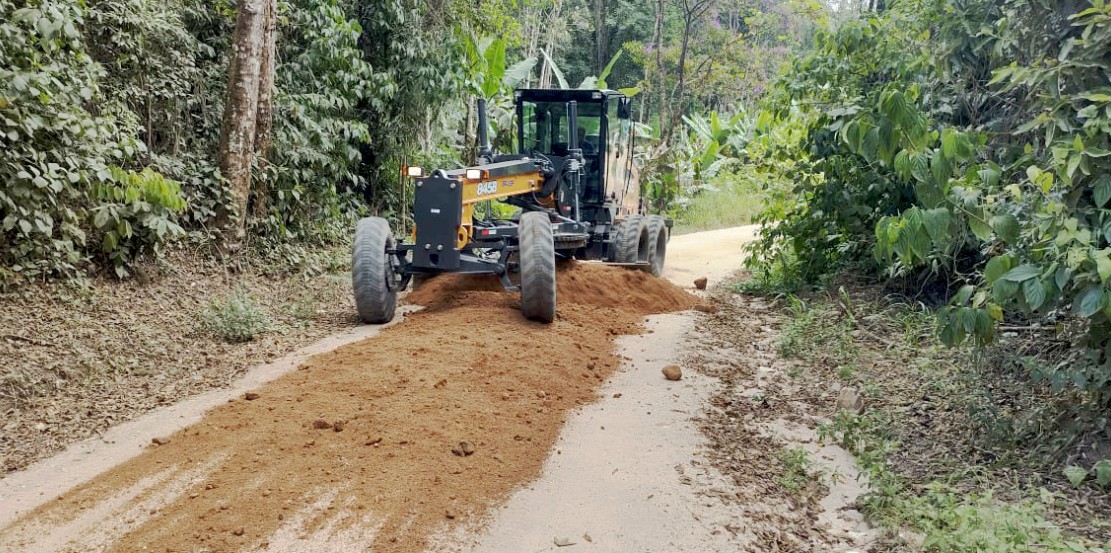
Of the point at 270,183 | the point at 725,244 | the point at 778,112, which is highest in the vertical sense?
the point at 778,112

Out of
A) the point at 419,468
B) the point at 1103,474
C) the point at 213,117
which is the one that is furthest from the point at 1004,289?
the point at 213,117

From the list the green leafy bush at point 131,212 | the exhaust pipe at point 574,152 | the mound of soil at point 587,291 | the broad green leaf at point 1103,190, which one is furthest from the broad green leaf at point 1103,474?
the green leafy bush at point 131,212

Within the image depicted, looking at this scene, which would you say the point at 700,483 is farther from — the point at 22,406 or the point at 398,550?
the point at 22,406

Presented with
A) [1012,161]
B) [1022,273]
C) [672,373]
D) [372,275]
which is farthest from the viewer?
[372,275]

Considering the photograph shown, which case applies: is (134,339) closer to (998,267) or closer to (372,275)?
(372,275)

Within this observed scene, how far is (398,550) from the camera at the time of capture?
13.3 feet

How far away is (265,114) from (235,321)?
3471 millimetres

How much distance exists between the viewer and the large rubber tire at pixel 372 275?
849cm

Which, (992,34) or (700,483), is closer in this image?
(700,483)

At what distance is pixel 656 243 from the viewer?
12.5 meters

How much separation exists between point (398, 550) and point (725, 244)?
14.8m

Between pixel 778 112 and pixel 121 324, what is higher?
pixel 778 112

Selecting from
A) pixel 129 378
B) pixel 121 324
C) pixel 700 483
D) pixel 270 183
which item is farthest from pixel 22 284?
pixel 700 483

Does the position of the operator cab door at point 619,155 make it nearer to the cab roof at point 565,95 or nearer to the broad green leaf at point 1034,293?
the cab roof at point 565,95
